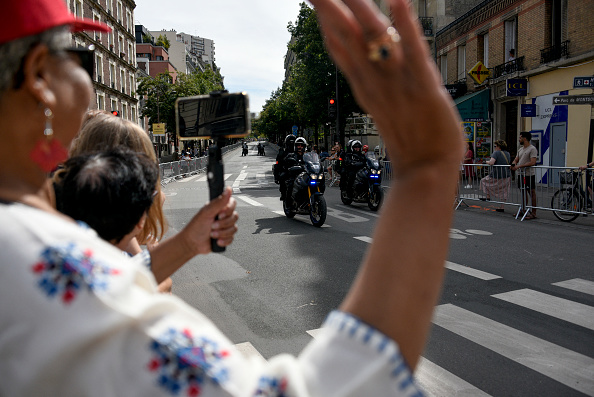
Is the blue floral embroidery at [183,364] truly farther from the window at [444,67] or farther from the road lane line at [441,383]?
the window at [444,67]

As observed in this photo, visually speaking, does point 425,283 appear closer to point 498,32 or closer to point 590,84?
point 590,84

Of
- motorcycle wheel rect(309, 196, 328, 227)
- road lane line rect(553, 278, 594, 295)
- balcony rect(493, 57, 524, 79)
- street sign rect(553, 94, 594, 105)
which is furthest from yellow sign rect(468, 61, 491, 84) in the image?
road lane line rect(553, 278, 594, 295)

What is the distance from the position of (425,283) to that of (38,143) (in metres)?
0.58

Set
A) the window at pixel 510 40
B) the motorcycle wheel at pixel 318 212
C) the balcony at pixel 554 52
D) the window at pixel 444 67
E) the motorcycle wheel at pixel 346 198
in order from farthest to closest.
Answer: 1. the window at pixel 444 67
2. the window at pixel 510 40
3. the balcony at pixel 554 52
4. the motorcycle wheel at pixel 346 198
5. the motorcycle wheel at pixel 318 212

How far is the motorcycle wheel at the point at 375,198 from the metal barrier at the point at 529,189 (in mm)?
1944

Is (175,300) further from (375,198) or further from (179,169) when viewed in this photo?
(179,169)

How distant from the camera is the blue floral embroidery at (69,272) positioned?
0.61 metres

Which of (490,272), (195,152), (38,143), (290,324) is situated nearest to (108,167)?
(38,143)

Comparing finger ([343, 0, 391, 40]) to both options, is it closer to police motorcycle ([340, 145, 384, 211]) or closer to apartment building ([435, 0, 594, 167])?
police motorcycle ([340, 145, 384, 211])

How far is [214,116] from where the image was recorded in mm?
1267

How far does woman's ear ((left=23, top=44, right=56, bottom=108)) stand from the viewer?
687 mm

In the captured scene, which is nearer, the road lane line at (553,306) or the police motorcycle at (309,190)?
the road lane line at (553,306)

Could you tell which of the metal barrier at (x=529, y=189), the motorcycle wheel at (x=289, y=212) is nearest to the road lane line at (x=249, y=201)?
the motorcycle wheel at (x=289, y=212)

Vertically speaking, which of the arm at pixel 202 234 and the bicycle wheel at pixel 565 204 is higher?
the arm at pixel 202 234
